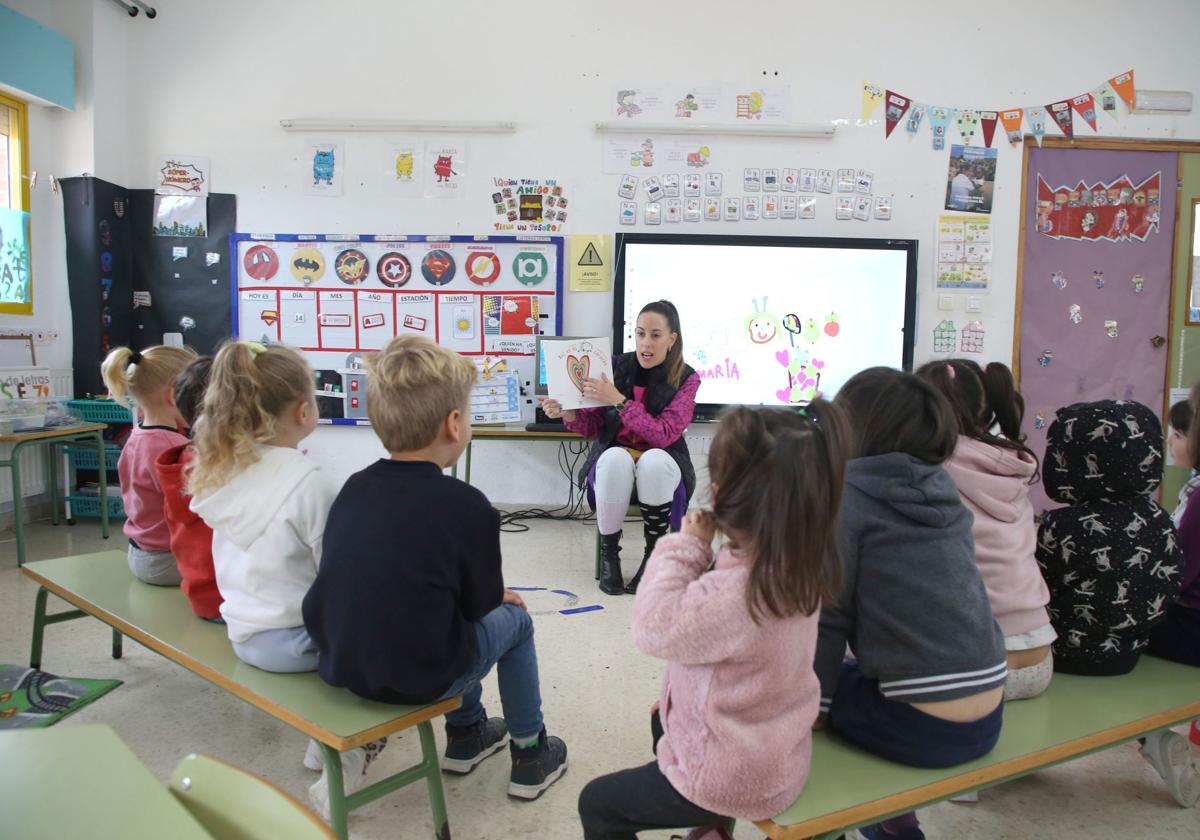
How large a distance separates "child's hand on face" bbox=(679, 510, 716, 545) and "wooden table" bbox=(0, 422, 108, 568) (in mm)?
3171

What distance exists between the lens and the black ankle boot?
3.01 metres

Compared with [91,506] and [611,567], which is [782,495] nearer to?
[611,567]

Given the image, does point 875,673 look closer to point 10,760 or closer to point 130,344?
point 10,760

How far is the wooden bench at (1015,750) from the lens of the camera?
1.06 meters

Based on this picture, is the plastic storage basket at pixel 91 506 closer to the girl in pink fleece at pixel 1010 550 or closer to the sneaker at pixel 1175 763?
the girl in pink fleece at pixel 1010 550

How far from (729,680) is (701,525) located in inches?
8.3

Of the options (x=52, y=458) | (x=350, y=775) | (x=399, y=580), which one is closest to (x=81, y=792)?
(x=399, y=580)

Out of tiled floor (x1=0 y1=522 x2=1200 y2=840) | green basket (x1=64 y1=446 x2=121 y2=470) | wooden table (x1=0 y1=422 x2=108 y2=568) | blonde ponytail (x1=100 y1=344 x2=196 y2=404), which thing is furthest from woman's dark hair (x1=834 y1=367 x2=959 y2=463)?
green basket (x1=64 y1=446 x2=121 y2=470)

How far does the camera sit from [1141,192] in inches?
165

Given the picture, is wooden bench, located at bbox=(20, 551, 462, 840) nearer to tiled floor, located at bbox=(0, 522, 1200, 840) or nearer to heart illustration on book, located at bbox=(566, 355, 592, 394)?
tiled floor, located at bbox=(0, 522, 1200, 840)

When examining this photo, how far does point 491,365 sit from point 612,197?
115cm

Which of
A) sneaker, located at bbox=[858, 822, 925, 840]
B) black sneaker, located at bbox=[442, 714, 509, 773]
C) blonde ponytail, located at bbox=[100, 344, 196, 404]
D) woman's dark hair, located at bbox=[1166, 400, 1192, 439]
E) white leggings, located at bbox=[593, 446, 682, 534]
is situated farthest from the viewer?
white leggings, located at bbox=[593, 446, 682, 534]

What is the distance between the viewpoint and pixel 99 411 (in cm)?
389

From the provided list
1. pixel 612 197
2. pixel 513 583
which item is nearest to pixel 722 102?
pixel 612 197
